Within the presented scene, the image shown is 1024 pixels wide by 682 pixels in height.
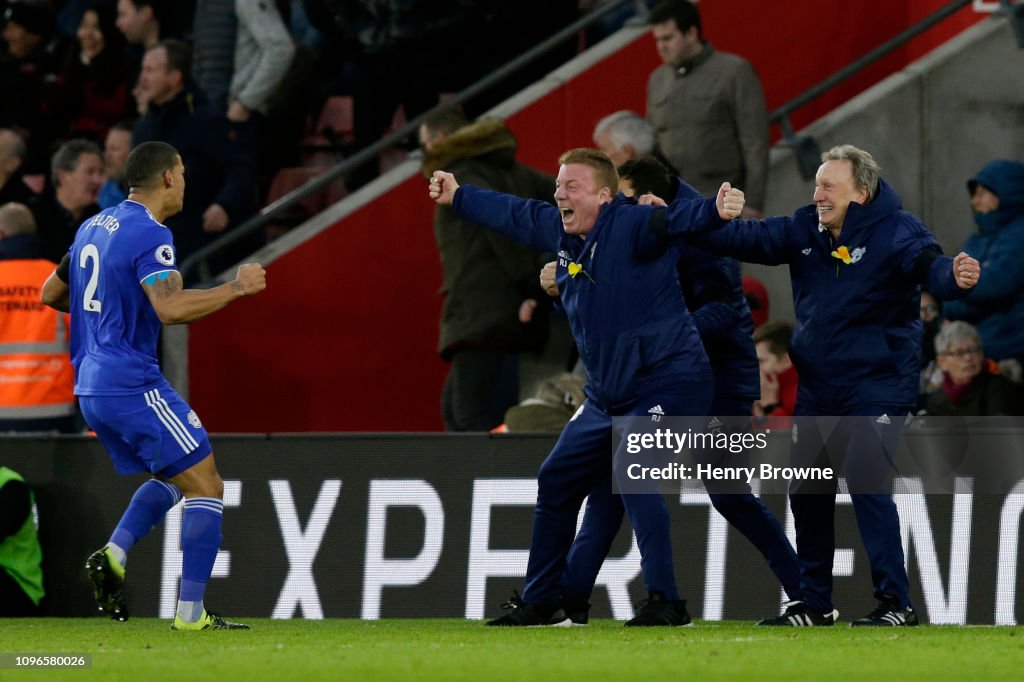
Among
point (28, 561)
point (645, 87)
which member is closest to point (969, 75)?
point (645, 87)

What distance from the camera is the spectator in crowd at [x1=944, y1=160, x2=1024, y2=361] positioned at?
1136cm

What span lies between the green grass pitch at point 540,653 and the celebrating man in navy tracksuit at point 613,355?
0.98ft

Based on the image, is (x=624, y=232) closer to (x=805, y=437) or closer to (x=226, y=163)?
(x=805, y=437)

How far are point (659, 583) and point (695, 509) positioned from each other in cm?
160

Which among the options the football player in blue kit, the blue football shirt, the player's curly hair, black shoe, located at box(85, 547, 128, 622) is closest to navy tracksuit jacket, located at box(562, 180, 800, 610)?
the football player in blue kit

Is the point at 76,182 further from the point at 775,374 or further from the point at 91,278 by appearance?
the point at 775,374

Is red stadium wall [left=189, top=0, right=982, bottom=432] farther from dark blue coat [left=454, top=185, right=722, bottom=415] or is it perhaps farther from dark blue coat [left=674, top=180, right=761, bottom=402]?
dark blue coat [left=454, top=185, right=722, bottom=415]

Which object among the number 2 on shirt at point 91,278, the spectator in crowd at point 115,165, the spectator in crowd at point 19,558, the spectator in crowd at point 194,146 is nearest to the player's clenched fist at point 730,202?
the number 2 on shirt at point 91,278

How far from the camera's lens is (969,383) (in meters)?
10.8

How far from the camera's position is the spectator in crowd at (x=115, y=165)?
1305 cm

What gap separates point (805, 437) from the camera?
8.90m

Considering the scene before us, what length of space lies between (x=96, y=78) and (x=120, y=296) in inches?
272

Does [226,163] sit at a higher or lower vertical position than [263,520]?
higher

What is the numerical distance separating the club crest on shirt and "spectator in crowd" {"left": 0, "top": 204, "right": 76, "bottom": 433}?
379cm
